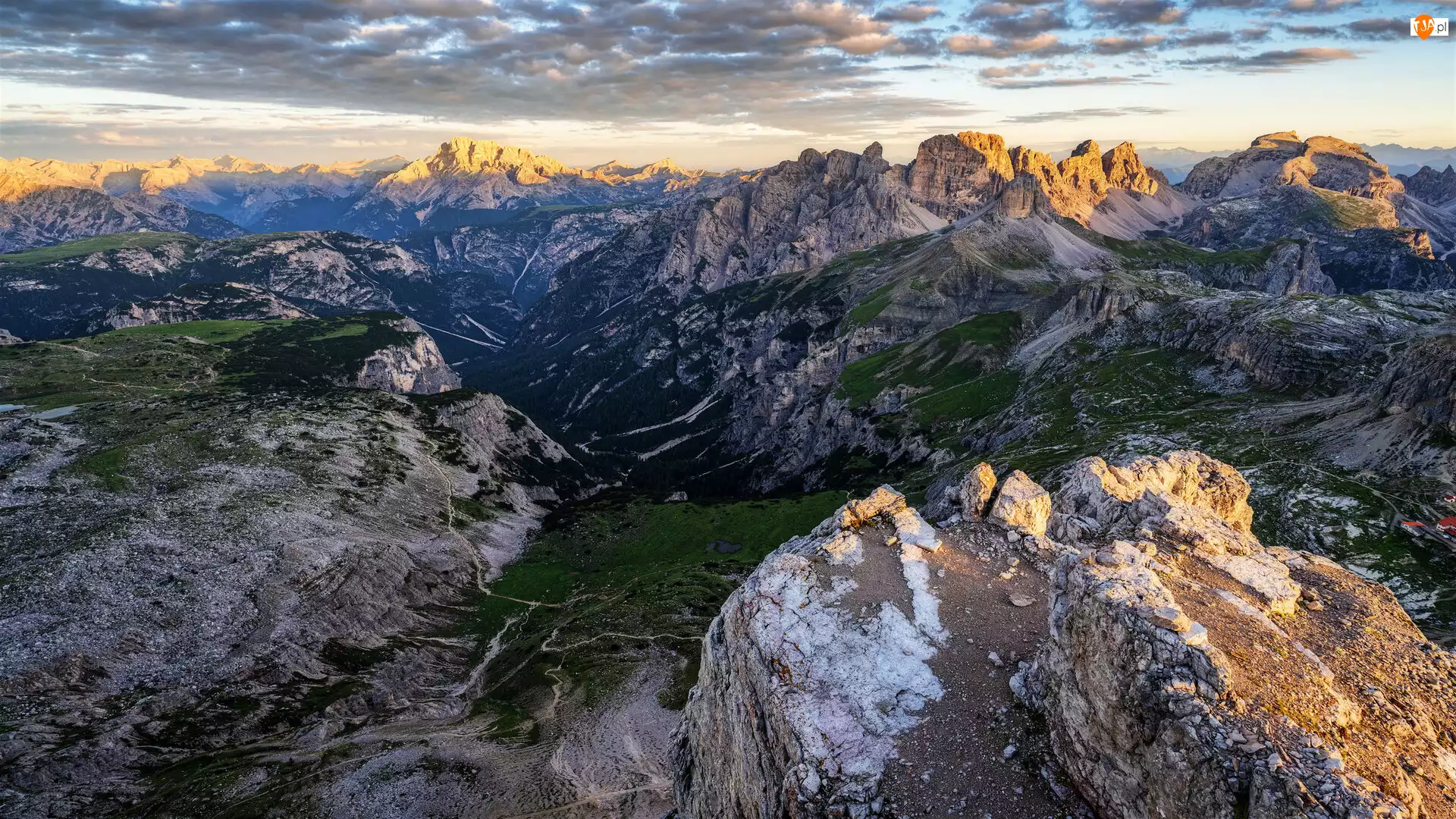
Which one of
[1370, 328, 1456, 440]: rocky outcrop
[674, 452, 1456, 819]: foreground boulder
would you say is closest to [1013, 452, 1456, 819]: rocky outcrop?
[674, 452, 1456, 819]: foreground boulder

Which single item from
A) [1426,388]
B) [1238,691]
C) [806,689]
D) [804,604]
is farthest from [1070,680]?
[1426,388]

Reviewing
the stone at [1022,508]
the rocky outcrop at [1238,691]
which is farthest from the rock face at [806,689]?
the rocky outcrop at [1238,691]

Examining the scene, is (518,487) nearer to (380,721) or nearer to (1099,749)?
(380,721)

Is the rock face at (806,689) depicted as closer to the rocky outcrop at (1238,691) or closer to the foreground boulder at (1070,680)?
the foreground boulder at (1070,680)

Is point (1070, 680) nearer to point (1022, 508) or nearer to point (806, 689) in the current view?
point (806, 689)

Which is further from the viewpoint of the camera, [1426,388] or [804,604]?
[1426,388]

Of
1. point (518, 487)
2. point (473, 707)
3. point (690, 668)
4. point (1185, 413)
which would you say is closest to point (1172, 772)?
point (690, 668)

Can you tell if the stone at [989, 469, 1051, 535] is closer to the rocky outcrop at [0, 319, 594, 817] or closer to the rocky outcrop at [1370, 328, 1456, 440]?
the rocky outcrop at [0, 319, 594, 817]
